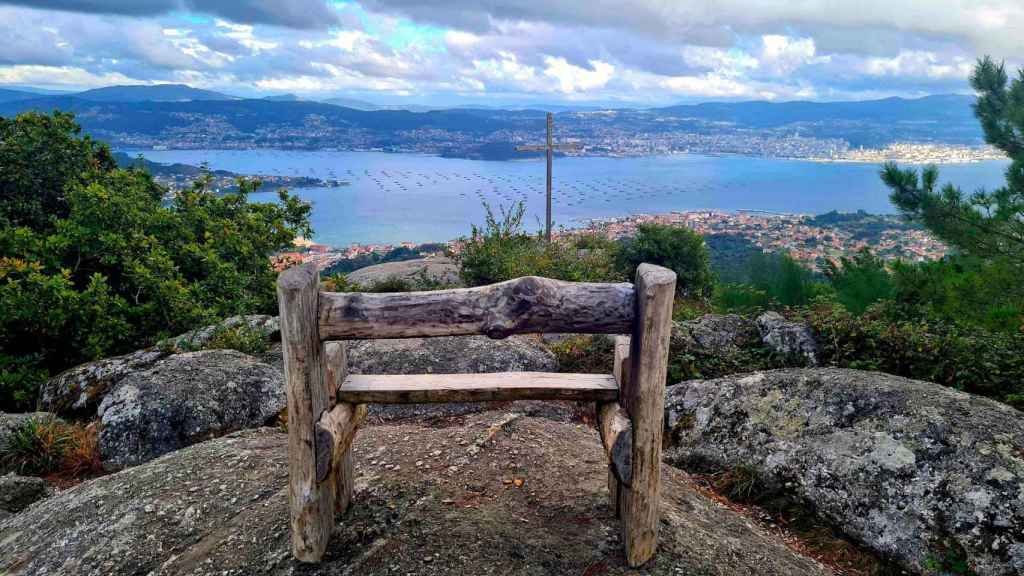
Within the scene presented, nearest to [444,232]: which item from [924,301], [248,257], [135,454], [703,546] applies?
[248,257]

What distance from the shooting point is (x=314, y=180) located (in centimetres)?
3381

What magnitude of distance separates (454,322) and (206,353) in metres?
5.04

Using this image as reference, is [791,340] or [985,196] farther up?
[985,196]

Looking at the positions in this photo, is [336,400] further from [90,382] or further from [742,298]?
[742,298]

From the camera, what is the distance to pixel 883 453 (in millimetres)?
4574

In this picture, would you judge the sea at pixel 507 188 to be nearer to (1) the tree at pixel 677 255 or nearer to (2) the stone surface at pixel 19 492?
(1) the tree at pixel 677 255

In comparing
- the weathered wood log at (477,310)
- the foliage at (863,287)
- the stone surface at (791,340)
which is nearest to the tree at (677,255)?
the foliage at (863,287)

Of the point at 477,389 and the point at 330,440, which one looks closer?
the point at 330,440

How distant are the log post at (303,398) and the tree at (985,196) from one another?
36.4ft

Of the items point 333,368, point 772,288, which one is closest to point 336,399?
point 333,368

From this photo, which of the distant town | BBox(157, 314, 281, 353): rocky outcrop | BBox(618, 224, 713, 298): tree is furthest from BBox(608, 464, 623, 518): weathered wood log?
BBox(618, 224, 713, 298): tree

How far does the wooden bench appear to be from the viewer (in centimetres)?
332

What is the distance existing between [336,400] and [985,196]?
36.9ft

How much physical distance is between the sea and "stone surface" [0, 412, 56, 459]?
18931 millimetres
